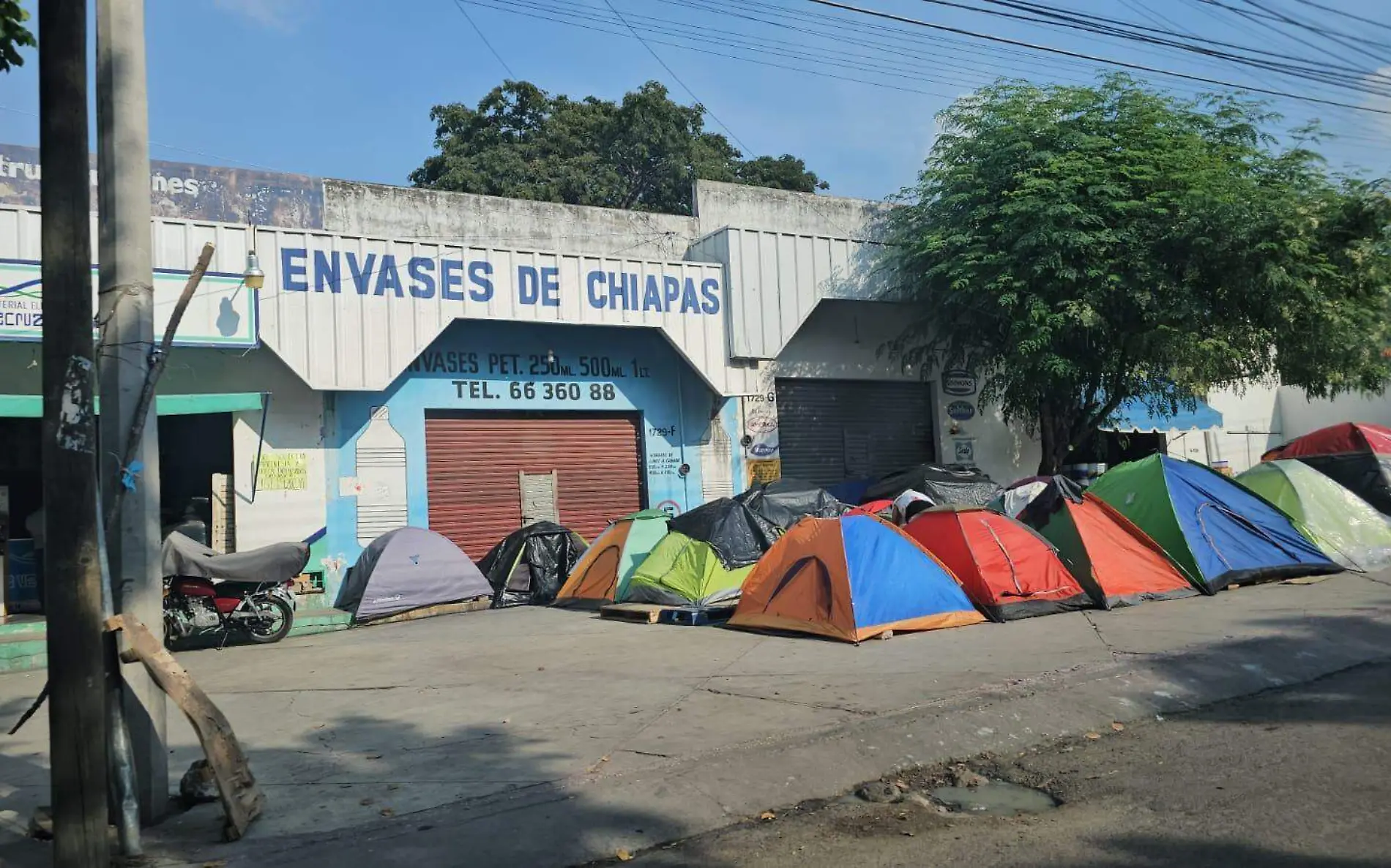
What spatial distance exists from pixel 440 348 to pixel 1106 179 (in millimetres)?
11230

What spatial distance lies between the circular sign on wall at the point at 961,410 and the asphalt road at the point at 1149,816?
15045mm

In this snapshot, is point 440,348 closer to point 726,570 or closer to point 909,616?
point 726,570

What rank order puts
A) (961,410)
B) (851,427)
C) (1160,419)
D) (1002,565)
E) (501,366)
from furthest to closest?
(1160,419)
(961,410)
(851,427)
(501,366)
(1002,565)

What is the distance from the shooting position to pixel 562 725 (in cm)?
736

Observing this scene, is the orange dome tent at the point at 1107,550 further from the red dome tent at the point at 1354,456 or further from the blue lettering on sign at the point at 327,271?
the blue lettering on sign at the point at 327,271

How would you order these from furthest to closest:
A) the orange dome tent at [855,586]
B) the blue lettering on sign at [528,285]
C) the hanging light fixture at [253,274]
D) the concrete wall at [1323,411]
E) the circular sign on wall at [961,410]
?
the concrete wall at [1323,411]
the circular sign on wall at [961,410]
the blue lettering on sign at [528,285]
the hanging light fixture at [253,274]
the orange dome tent at [855,586]

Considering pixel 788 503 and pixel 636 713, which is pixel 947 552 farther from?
pixel 636 713

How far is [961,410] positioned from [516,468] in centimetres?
944

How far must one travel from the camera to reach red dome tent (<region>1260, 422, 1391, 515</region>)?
1659 cm

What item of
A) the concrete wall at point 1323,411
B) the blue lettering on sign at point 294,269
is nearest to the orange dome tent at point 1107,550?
the blue lettering on sign at point 294,269

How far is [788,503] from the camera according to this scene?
14.2 metres

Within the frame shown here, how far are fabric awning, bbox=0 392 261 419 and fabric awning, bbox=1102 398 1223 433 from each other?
17341mm

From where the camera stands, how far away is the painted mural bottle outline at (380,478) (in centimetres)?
1620

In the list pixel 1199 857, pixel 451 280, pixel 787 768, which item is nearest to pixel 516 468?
pixel 451 280
